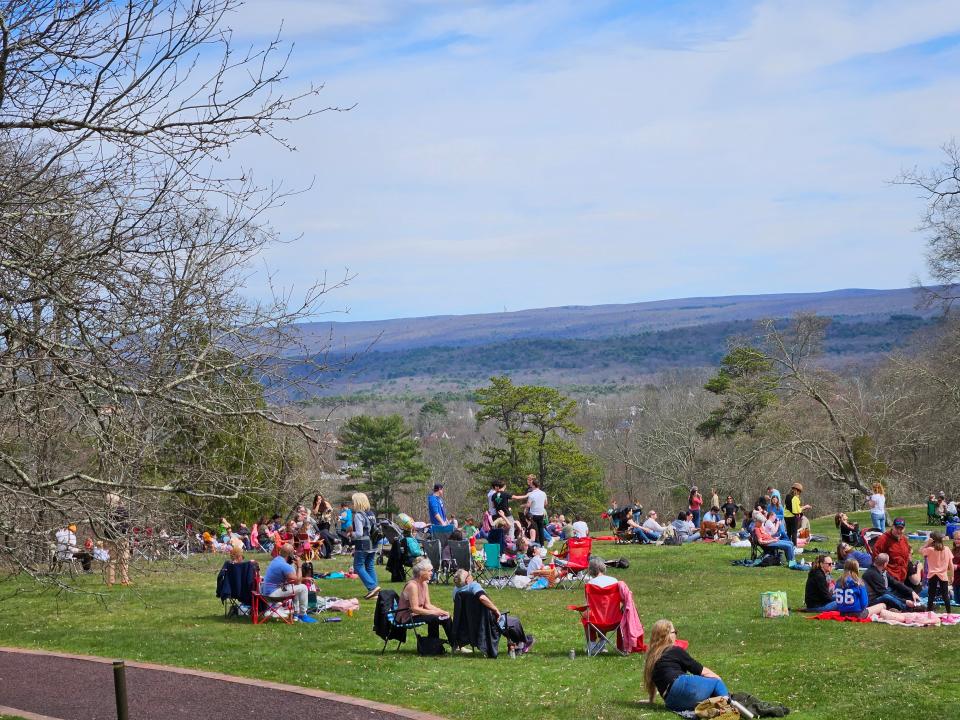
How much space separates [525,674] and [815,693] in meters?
3.16

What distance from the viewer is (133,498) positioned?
8891 millimetres

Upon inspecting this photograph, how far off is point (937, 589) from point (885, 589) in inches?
35.0

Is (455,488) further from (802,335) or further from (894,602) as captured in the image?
(894,602)

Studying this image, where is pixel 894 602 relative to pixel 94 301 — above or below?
below

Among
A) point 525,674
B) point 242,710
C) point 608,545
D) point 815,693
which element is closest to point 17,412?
point 242,710

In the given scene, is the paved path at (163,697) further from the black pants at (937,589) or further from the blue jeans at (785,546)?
the blue jeans at (785,546)

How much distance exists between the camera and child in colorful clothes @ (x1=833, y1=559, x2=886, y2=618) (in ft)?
54.2

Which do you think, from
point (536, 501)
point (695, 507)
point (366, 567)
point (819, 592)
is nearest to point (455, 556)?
point (366, 567)

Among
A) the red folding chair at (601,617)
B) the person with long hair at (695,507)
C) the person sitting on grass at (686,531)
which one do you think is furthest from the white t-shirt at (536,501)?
the red folding chair at (601,617)

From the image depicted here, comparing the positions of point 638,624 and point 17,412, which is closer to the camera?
point 17,412

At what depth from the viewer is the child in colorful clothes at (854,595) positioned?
1652cm

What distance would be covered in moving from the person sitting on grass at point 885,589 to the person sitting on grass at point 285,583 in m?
7.82

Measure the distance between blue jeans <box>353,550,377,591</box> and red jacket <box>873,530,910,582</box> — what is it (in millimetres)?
7778

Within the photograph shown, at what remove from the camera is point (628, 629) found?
14.6 meters
